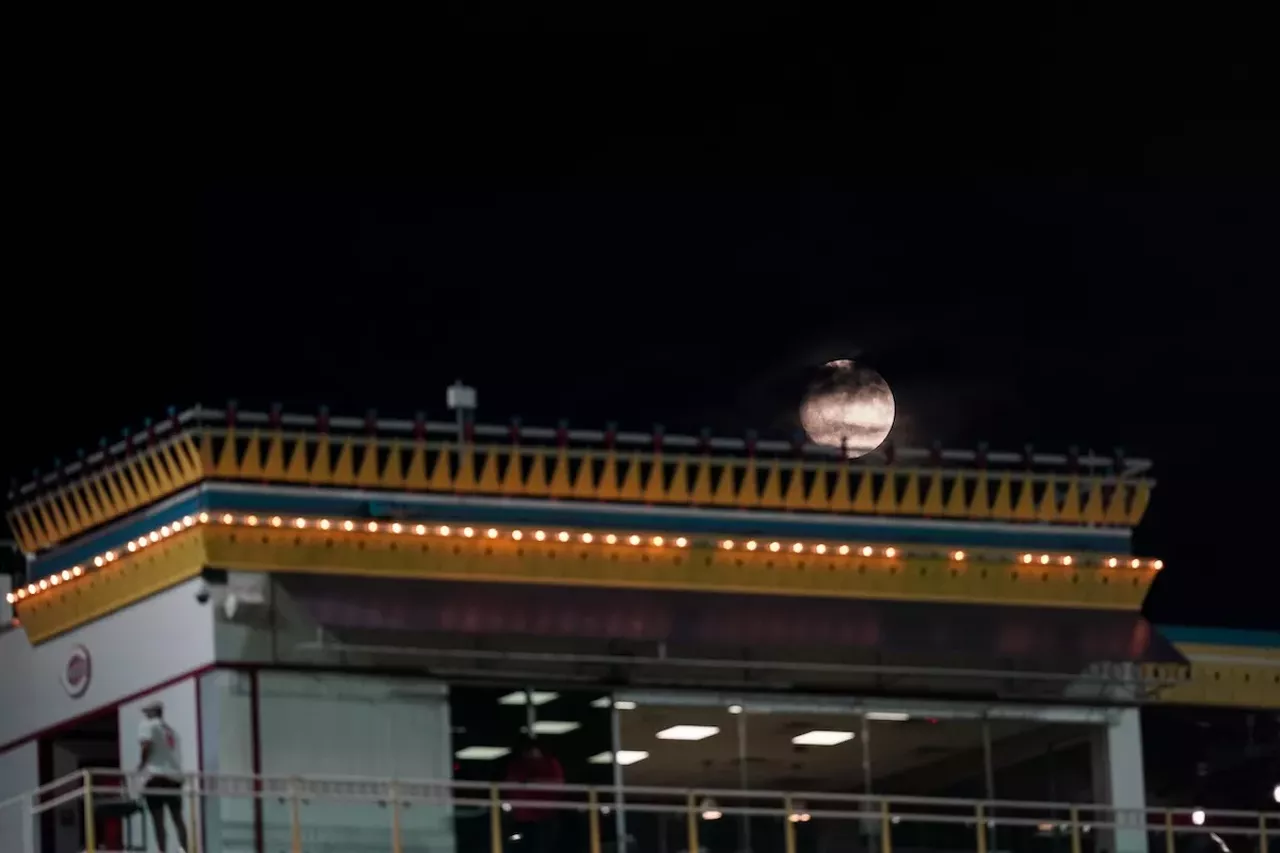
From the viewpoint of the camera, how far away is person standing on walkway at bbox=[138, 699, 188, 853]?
3597cm

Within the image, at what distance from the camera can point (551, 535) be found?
133ft

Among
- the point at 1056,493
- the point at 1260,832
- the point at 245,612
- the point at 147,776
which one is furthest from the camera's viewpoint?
the point at 1056,493

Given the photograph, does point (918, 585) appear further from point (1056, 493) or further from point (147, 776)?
point (147, 776)

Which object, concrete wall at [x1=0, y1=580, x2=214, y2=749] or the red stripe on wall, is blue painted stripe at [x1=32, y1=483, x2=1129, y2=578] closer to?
concrete wall at [x1=0, y1=580, x2=214, y2=749]

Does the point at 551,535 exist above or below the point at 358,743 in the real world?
above

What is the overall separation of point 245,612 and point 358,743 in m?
1.87

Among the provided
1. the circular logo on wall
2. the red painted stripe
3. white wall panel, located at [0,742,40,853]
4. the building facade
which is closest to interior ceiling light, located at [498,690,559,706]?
the building facade

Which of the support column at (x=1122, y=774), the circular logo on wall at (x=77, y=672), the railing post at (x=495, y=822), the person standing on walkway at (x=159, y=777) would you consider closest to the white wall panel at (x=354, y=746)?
the railing post at (x=495, y=822)

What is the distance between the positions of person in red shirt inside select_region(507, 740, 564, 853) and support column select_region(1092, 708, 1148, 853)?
24.0ft

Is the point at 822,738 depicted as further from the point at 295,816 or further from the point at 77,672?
the point at 77,672

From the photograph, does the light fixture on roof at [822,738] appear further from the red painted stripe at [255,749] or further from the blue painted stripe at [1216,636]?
the red painted stripe at [255,749]

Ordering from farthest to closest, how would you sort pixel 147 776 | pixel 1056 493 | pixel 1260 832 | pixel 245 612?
1. pixel 1056 493
2. pixel 1260 832
3. pixel 245 612
4. pixel 147 776

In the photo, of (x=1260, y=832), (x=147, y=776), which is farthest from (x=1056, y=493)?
(x=147, y=776)

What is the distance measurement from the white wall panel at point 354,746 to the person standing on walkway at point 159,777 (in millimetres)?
1294
